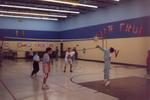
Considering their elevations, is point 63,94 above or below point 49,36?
below

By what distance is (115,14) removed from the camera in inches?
874

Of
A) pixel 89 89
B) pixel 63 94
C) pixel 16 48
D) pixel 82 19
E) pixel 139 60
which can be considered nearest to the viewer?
pixel 63 94

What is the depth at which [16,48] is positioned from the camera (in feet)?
102

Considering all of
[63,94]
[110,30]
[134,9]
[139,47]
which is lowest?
[63,94]

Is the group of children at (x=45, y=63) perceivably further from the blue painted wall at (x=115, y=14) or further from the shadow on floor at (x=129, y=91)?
the blue painted wall at (x=115, y=14)

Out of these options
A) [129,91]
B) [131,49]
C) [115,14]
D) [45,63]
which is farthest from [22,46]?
[129,91]

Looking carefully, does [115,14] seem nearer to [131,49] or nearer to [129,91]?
[131,49]

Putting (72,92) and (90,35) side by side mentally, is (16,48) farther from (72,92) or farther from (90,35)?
(72,92)

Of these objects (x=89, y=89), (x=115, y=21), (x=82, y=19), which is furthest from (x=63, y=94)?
(x=82, y=19)

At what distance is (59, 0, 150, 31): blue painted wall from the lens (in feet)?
62.0

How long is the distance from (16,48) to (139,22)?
61.8ft

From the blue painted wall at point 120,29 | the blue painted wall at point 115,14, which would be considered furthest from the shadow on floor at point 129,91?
the blue painted wall at point 115,14

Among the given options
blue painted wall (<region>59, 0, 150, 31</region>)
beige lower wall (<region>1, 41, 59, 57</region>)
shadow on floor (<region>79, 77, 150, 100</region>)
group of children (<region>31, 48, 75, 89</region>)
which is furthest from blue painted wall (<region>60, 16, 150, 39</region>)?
shadow on floor (<region>79, 77, 150, 100</region>)

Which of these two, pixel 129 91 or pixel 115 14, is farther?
pixel 115 14
